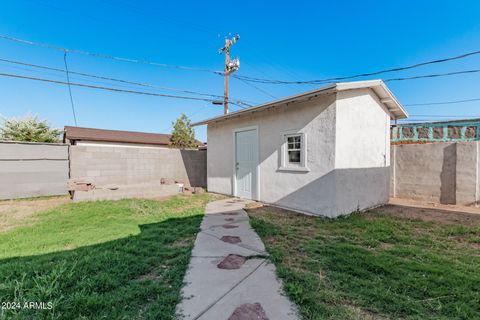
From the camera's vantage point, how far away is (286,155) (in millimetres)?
5801

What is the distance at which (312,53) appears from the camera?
36.9 ft

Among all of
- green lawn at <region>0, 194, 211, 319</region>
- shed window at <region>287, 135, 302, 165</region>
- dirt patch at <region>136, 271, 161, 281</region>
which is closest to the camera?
green lawn at <region>0, 194, 211, 319</region>

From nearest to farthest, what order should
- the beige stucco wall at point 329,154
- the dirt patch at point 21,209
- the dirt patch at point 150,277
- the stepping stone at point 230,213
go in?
the dirt patch at point 150,277
the dirt patch at point 21,209
the beige stucco wall at point 329,154
the stepping stone at point 230,213

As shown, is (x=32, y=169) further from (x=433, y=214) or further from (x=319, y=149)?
(x=433, y=214)

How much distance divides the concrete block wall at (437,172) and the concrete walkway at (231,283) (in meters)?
6.24

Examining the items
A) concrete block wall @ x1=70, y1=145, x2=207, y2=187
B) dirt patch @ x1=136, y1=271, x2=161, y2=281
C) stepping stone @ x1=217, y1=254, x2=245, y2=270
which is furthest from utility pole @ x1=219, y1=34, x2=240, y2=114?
dirt patch @ x1=136, y1=271, x2=161, y2=281

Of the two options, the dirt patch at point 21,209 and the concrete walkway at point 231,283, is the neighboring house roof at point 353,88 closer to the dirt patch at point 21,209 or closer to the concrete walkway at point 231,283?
the concrete walkway at point 231,283

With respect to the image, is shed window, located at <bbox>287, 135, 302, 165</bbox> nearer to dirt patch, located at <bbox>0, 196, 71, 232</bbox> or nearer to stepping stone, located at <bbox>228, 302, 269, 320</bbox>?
stepping stone, located at <bbox>228, 302, 269, 320</bbox>

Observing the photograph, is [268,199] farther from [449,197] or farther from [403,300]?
[449,197]

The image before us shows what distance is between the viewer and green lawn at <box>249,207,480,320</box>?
72.5 inches

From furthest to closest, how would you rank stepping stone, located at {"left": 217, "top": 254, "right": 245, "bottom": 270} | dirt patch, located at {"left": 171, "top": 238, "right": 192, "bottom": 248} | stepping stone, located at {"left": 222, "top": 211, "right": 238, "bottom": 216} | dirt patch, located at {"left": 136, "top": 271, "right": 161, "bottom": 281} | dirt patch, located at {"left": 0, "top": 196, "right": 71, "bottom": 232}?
stepping stone, located at {"left": 222, "top": 211, "right": 238, "bottom": 216} < dirt patch, located at {"left": 0, "top": 196, "right": 71, "bottom": 232} < dirt patch, located at {"left": 171, "top": 238, "right": 192, "bottom": 248} < stepping stone, located at {"left": 217, "top": 254, "right": 245, "bottom": 270} < dirt patch, located at {"left": 136, "top": 271, "right": 161, "bottom": 281}

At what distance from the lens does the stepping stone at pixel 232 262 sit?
258 centimetres

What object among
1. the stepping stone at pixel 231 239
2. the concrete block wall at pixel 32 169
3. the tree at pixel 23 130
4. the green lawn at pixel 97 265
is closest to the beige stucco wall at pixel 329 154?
the stepping stone at pixel 231 239

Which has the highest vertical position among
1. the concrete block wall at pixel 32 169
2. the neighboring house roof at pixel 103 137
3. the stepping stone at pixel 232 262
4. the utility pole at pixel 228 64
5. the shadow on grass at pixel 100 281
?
the utility pole at pixel 228 64
